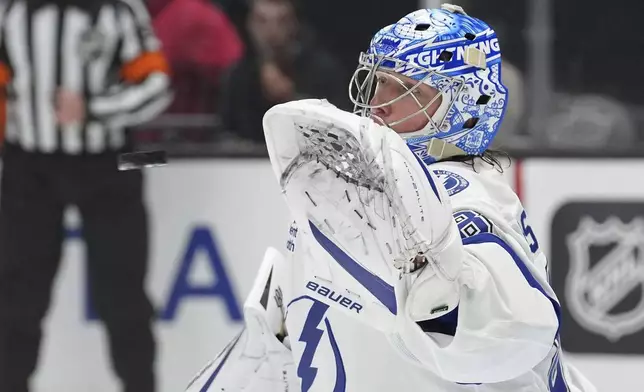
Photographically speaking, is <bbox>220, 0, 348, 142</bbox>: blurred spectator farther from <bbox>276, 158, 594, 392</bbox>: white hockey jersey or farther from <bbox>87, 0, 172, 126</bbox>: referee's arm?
<bbox>276, 158, 594, 392</bbox>: white hockey jersey

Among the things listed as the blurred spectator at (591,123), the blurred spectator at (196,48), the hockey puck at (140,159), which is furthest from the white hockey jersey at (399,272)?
the blurred spectator at (196,48)

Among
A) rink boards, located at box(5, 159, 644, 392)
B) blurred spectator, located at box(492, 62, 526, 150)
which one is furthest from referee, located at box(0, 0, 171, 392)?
blurred spectator, located at box(492, 62, 526, 150)

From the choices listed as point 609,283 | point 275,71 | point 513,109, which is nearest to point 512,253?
point 609,283

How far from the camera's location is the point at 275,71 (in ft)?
14.9

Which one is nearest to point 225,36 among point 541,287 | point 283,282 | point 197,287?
point 197,287

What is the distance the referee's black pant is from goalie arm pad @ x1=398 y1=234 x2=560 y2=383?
2.46 metres

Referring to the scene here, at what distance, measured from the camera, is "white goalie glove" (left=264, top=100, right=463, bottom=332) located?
1462 mm

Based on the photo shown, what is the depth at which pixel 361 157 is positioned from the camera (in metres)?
1.49

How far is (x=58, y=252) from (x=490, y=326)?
104 inches

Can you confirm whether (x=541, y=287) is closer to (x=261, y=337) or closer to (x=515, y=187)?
(x=261, y=337)

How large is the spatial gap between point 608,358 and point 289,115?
2687 millimetres

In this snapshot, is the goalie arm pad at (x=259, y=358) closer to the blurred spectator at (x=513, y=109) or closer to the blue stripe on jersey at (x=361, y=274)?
the blue stripe on jersey at (x=361, y=274)

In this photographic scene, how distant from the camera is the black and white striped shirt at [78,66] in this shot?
12.8 ft

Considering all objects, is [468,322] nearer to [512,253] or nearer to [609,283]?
[512,253]
